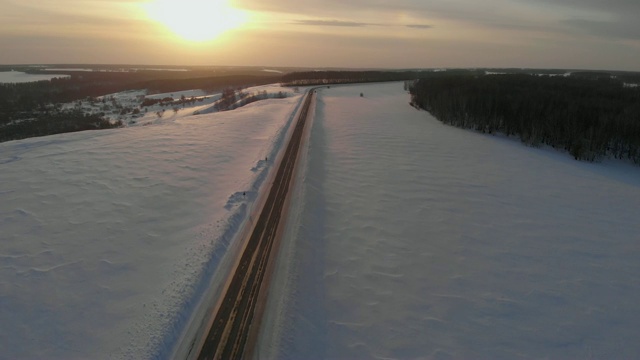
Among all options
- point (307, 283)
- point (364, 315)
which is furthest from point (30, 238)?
point (364, 315)

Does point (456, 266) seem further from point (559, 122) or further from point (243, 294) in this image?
point (559, 122)

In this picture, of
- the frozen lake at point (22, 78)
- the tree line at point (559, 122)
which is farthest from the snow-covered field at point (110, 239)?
the frozen lake at point (22, 78)

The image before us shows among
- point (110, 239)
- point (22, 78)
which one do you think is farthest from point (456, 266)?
point (22, 78)

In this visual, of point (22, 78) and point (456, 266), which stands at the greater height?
point (22, 78)

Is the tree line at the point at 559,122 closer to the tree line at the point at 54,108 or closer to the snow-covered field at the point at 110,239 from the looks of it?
the snow-covered field at the point at 110,239

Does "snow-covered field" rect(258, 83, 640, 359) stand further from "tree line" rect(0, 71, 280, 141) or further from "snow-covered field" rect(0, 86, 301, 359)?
"tree line" rect(0, 71, 280, 141)

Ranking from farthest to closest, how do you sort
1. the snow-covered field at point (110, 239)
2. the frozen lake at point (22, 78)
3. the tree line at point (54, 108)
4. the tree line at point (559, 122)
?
the frozen lake at point (22, 78), the tree line at point (54, 108), the tree line at point (559, 122), the snow-covered field at point (110, 239)
